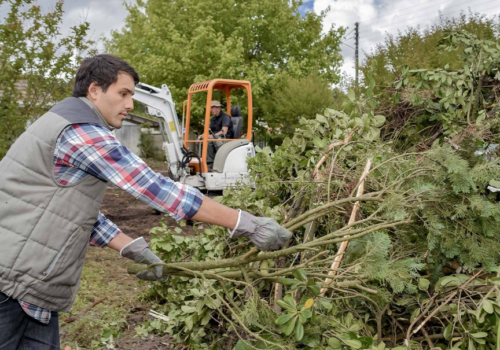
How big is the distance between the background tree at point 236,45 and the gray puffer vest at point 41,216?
16550 mm

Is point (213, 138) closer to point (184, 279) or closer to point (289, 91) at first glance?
point (184, 279)

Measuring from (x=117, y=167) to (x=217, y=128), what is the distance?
8.51 m

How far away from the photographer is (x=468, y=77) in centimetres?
422

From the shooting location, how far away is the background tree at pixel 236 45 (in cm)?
1923

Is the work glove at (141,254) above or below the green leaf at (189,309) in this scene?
above

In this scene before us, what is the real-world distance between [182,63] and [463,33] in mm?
16521

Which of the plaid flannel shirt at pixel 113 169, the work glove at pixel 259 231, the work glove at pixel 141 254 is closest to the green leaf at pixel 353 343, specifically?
the work glove at pixel 259 231

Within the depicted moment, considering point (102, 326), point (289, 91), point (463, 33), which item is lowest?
point (102, 326)

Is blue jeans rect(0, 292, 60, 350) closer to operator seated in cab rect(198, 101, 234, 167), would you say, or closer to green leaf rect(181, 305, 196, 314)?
green leaf rect(181, 305, 196, 314)

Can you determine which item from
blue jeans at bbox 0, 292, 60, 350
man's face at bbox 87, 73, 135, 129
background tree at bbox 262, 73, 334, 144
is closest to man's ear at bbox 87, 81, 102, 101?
man's face at bbox 87, 73, 135, 129

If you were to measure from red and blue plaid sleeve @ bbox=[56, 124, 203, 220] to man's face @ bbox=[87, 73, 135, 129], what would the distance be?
0.22 metres

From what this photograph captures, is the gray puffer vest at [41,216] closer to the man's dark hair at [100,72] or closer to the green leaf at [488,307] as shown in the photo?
the man's dark hair at [100,72]

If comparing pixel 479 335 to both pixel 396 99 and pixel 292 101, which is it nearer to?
pixel 396 99

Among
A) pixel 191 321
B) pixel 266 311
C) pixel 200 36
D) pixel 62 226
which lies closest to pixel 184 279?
pixel 191 321
